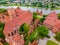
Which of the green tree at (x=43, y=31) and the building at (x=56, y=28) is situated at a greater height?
the green tree at (x=43, y=31)

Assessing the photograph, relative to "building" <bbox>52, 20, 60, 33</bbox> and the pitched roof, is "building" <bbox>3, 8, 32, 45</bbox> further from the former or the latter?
"building" <bbox>52, 20, 60, 33</bbox>

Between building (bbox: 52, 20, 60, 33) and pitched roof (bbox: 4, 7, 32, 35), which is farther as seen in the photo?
building (bbox: 52, 20, 60, 33)

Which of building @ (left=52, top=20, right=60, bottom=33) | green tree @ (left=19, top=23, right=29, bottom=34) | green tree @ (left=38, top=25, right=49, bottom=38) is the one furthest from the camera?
building @ (left=52, top=20, right=60, bottom=33)

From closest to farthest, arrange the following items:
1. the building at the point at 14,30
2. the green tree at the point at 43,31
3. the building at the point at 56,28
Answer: the building at the point at 14,30, the green tree at the point at 43,31, the building at the point at 56,28

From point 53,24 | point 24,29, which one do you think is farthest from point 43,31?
point 53,24

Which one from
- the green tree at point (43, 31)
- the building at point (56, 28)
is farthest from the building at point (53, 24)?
the green tree at point (43, 31)

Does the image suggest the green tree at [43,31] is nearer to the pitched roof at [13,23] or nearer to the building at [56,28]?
the building at [56,28]

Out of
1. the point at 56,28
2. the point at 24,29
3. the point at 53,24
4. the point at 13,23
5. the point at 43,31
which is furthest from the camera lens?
the point at 53,24

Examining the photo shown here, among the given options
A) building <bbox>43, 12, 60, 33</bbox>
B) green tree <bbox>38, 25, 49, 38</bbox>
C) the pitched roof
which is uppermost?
the pitched roof

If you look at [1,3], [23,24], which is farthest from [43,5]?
[23,24]

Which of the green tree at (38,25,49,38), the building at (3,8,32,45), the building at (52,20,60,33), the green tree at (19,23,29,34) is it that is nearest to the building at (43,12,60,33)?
the building at (52,20,60,33)

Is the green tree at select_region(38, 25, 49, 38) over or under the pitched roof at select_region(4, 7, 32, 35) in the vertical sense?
under

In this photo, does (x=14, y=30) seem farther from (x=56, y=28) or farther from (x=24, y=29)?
(x=56, y=28)
